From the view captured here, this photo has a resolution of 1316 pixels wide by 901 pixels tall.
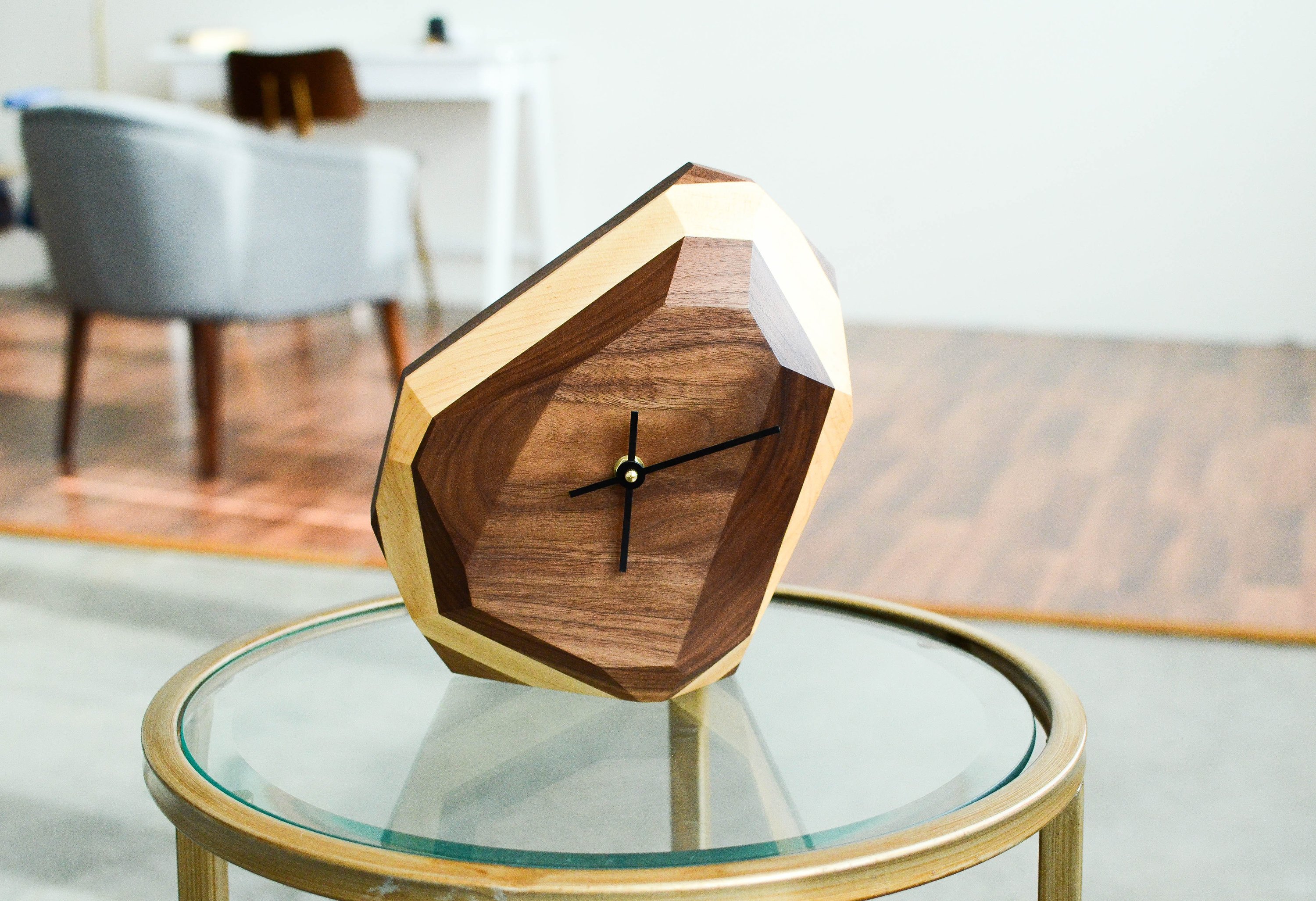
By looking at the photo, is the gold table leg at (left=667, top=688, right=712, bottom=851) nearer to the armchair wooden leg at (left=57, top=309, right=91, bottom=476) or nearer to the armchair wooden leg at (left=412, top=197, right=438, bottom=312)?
the armchair wooden leg at (left=57, top=309, right=91, bottom=476)

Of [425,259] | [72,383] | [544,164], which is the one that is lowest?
[425,259]

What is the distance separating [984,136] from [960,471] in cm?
149

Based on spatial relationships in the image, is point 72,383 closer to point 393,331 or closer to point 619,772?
point 393,331

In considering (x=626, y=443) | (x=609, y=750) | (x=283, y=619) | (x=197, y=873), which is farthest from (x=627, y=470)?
(x=283, y=619)

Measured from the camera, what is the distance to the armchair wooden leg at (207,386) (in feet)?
7.44

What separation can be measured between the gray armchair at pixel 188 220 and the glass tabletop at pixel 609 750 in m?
1.53

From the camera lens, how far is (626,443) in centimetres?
69

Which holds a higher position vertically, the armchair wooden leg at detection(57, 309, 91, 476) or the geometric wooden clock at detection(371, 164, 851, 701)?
the geometric wooden clock at detection(371, 164, 851, 701)

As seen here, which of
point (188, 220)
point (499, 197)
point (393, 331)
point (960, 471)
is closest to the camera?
point (188, 220)

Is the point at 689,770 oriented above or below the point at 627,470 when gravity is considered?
below

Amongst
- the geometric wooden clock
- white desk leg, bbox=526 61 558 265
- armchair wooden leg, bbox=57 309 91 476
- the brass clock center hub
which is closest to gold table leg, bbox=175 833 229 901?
the geometric wooden clock

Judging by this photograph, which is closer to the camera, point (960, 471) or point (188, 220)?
point (188, 220)

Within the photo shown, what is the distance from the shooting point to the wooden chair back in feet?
10.5

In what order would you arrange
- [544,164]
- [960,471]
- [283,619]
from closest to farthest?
1. [283,619]
2. [960,471]
3. [544,164]
